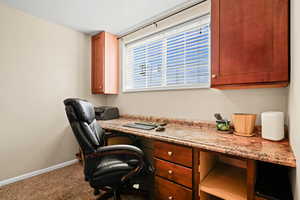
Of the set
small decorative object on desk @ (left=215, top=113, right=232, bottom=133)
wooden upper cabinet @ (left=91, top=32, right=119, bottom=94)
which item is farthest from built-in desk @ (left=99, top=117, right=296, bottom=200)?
wooden upper cabinet @ (left=91, top=32, right=119, bottom=94)

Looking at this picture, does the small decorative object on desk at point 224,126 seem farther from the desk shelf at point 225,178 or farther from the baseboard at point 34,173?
the baseboard at point 34,173

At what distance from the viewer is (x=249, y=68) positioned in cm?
108

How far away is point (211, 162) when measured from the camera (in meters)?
1.28

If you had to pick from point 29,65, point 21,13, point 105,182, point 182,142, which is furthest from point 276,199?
point 21,13

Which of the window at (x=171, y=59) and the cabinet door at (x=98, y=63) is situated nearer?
the window at (x=171, y=59)

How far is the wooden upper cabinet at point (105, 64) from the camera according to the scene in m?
2.44

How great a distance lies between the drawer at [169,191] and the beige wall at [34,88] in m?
1.88

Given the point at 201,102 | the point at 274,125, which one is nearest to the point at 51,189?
the point at 201,102

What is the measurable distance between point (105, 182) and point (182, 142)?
0.75 m

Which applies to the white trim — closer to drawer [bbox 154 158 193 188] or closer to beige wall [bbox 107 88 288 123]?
beige wall [bbox 107 88 288 123]

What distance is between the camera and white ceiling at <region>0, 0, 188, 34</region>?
5.54 feet

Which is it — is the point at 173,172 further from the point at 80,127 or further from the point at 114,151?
the point at 80,127

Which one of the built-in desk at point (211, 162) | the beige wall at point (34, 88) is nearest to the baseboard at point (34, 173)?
the beige wall at point (34, 88)

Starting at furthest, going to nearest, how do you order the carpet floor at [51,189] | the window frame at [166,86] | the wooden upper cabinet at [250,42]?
the window frame at [166,86], the carpet floor at [51,189], the wooden upper cabinet at [250,42]
